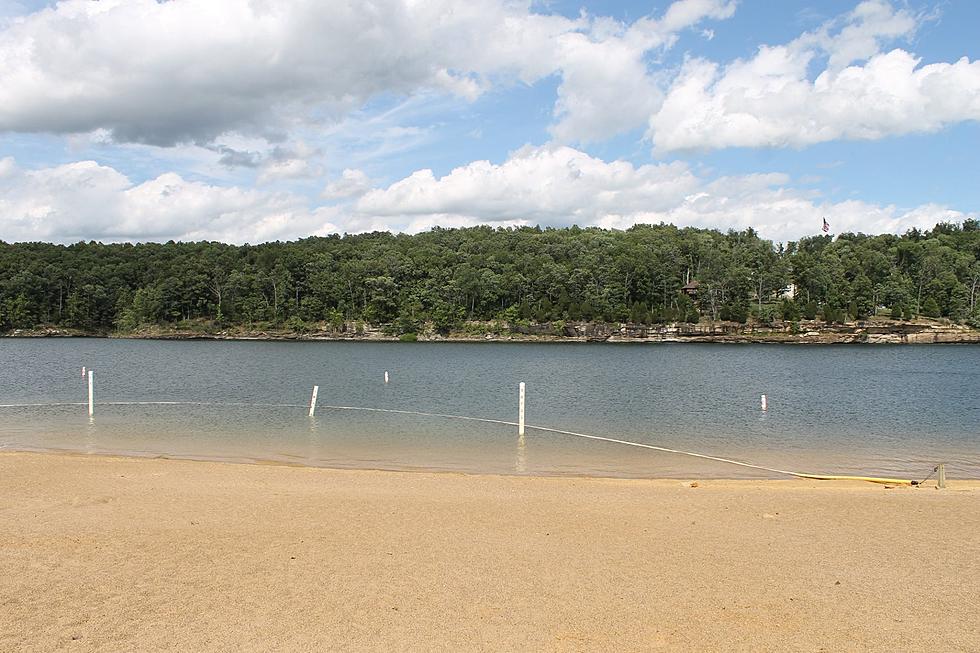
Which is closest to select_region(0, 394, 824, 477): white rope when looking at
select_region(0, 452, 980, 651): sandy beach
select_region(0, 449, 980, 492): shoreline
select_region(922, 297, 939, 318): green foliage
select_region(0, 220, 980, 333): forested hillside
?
select_region(0, 449, 980, 492): shoreline

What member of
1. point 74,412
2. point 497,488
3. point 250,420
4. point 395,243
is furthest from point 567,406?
point 395,243

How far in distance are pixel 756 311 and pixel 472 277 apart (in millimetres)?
59823

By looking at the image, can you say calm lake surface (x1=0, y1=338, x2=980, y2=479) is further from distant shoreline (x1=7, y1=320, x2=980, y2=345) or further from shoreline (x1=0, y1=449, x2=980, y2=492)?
distant shoreline (x1=7, y1=320, x2=980, y2=345)

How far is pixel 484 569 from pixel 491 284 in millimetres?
141451

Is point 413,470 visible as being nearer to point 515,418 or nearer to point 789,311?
point 515,418

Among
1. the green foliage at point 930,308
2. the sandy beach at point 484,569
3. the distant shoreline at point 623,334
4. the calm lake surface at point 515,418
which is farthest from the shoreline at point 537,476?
the green foliage at point 930,308

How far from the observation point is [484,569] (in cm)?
911

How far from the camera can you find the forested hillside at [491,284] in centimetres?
14075

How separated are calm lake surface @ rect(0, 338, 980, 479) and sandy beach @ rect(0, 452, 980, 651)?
21.8 feet

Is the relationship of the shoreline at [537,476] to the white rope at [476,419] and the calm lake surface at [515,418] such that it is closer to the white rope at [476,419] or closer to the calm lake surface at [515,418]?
the calm lake surface at [515,418]

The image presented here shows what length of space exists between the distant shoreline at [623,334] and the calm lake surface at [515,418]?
66.9m

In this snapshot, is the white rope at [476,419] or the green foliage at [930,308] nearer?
the white rope at [476,419]

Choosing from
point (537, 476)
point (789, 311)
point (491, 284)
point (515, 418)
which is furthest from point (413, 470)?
point (491, 284)

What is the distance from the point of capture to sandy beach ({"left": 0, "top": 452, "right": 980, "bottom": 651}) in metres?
7.04
